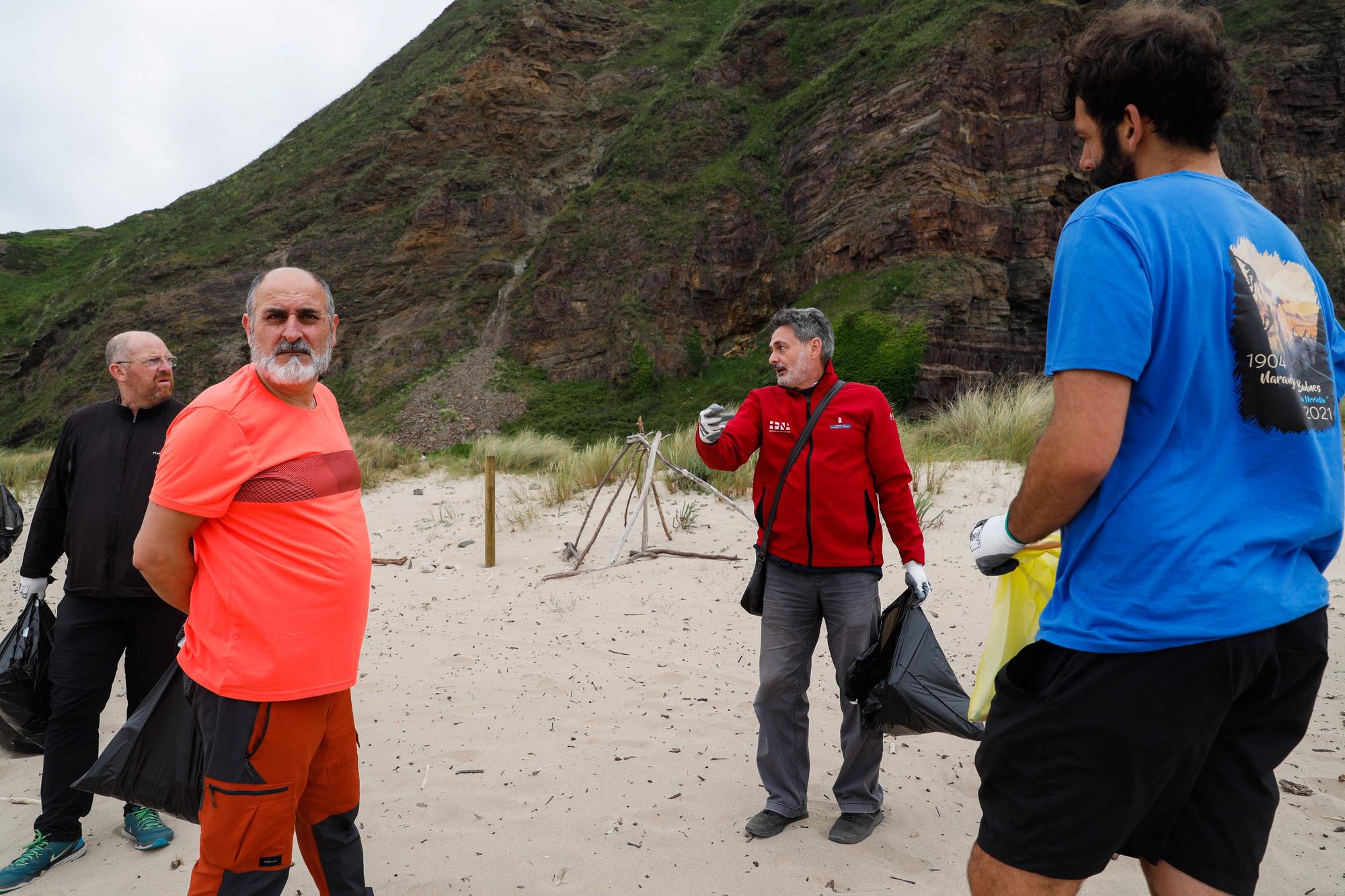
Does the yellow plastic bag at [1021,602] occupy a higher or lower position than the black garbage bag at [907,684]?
higher

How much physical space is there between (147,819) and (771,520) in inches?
109

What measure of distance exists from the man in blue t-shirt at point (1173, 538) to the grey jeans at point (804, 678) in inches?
63.5

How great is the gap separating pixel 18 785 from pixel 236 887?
275 cm

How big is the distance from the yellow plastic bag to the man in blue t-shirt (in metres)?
0.59

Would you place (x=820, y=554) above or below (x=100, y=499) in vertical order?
below

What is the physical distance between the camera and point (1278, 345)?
52.6 inches

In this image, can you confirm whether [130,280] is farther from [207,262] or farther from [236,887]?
[236,887]

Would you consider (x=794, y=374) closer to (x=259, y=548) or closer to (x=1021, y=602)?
(x=1021, y=602)

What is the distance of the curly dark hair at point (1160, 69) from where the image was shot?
1.39 meters

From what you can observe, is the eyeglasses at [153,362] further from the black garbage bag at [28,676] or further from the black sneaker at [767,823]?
the black sneaker at [767,823]

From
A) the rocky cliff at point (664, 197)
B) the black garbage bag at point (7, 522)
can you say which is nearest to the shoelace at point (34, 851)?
the black garbage bag at point (7, 522)

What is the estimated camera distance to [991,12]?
26125mm

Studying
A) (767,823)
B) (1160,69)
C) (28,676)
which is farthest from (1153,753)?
(28,676)

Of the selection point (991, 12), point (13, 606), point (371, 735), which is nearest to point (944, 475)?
point (371, 735)
